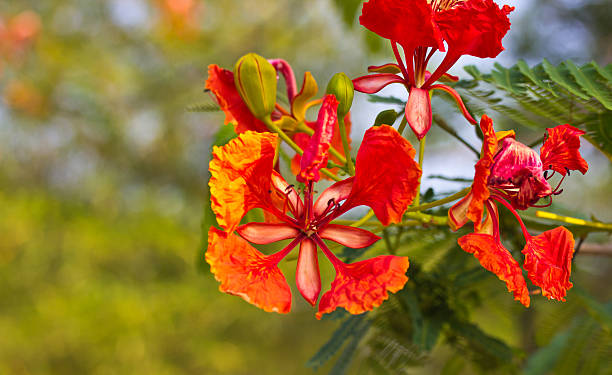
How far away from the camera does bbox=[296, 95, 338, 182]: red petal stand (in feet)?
1.60

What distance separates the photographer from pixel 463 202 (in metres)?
0.48

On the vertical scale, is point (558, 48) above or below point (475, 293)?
above

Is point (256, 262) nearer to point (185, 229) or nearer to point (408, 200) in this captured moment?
point (408, 200)

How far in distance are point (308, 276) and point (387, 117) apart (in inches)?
7.9

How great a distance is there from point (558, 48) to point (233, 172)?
233 cm

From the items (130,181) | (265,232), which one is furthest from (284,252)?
(130,181)

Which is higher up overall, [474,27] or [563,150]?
[474,27]

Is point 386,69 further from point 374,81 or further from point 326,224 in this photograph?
point 326,224

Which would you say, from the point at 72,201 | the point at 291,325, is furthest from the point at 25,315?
the point at 291,325

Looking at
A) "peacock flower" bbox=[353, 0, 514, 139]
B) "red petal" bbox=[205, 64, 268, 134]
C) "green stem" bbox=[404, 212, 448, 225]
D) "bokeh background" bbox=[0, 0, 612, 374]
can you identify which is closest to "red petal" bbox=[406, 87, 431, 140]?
"peacock flower" bbox=[353, 0, 514, 139]

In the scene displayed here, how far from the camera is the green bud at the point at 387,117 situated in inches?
20.9

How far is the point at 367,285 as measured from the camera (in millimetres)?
477

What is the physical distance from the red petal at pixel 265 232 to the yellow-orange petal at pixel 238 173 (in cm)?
3

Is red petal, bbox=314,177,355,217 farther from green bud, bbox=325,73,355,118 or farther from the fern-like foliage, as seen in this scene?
the fern-like foliage
